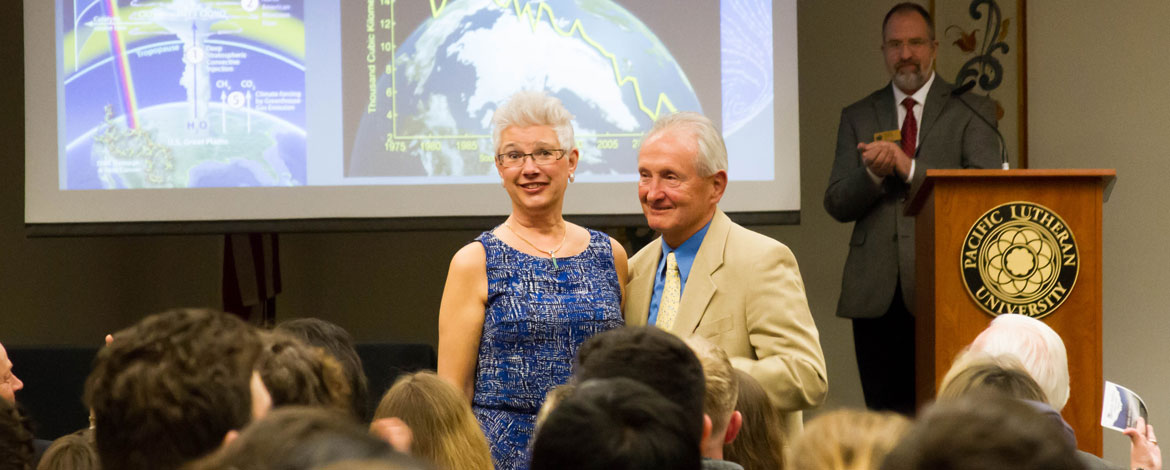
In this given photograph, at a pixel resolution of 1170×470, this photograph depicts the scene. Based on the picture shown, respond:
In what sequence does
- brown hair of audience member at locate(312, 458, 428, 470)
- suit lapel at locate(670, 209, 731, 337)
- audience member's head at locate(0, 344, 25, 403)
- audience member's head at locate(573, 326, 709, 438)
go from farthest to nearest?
1. audience member's head at locate(0, 344, 25, 403)
2. suit lapel at locate(670, 209, 731, 337)
3. audience member's head at locate(573, 326, 709, 438)
4. brown hair of audience member at locate(312, 458, 428, 470)

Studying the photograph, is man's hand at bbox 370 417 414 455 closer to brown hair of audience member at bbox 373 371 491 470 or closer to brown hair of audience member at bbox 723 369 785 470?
brown hair of audience member at bbox 373 371 491 470

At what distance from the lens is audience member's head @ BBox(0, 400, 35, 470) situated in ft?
5.41

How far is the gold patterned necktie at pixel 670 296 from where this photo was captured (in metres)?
2.55

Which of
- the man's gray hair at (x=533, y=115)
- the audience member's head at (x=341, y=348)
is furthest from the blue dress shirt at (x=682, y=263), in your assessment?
the audience member's head at (x=341, y=348)

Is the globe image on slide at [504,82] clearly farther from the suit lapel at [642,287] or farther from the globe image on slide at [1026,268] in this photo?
the suit lapel at [642,287]

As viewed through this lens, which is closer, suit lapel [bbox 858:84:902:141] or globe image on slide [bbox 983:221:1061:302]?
globe image on slide [bbox 983:221:1061:302]

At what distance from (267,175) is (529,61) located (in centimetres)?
109

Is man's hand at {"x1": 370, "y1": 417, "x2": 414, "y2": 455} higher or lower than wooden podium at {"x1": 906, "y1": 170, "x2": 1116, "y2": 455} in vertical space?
lower

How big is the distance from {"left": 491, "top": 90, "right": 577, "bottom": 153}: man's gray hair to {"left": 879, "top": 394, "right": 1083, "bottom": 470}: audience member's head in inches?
67.9

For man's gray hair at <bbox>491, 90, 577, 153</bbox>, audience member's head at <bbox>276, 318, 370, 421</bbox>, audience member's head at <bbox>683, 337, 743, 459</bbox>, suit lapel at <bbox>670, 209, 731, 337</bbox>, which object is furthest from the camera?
man's gray hair at <bbox>491, 90, 577, 153</bbox>

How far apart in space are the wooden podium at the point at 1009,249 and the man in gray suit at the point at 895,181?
877 millimetres

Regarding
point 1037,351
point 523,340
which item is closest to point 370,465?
point 523,340

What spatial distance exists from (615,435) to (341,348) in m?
1.19

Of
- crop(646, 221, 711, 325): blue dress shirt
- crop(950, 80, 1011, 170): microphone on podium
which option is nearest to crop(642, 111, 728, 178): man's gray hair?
crop(646, 221, 711, 325): blue dress shirt
